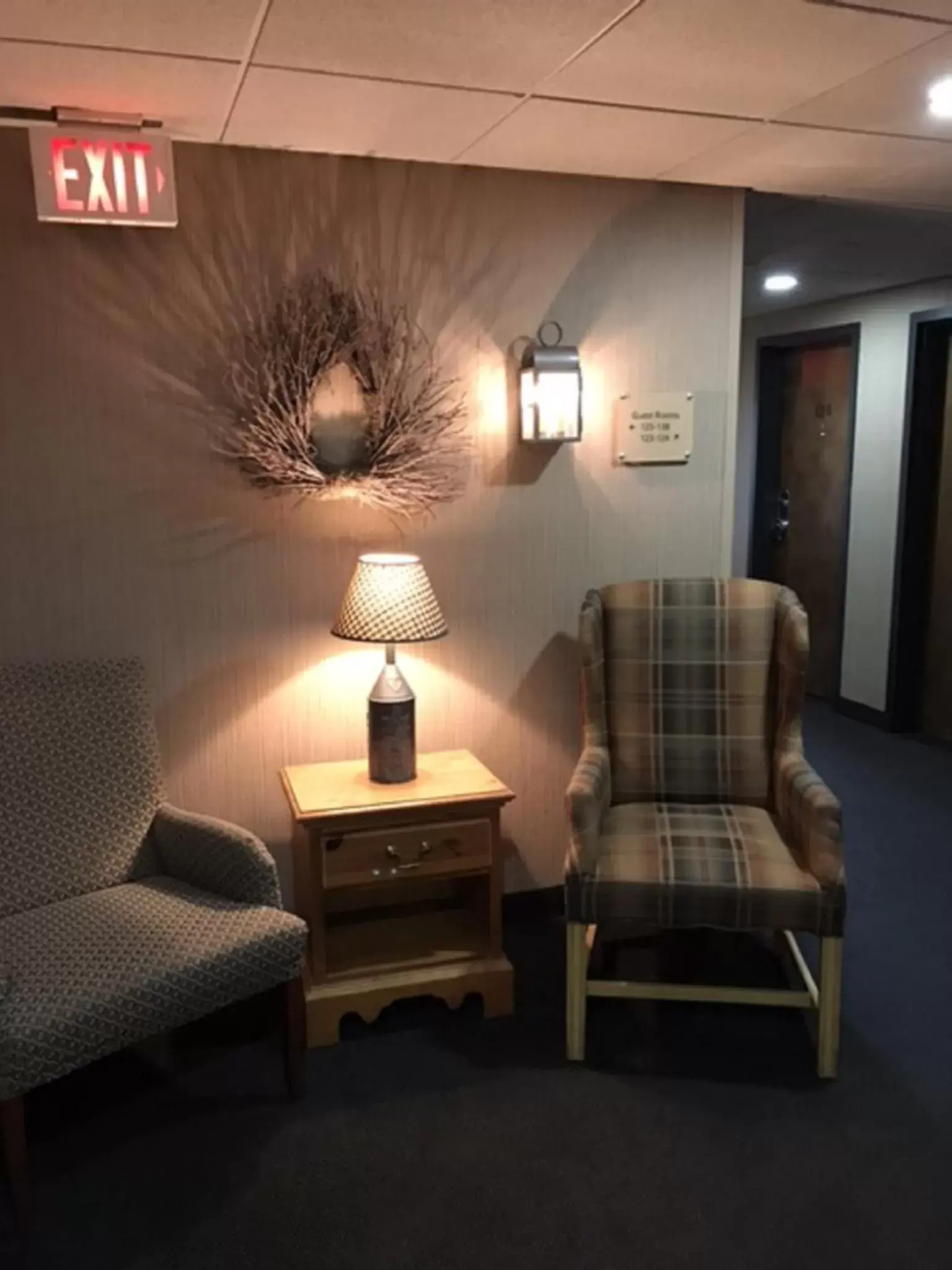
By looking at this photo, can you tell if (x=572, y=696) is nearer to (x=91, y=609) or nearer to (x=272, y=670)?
(x=272, y=670)

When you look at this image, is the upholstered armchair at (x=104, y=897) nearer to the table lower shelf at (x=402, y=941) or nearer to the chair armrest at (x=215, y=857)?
the chair armrest at (x=215, y=857)

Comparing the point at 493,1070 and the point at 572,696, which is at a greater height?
the point at 572,696

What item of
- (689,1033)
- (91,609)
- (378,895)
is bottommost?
(689,1033)

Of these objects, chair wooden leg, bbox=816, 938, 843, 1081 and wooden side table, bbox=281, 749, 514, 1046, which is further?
wooden side table, bbox=281, 749, 514, 1046

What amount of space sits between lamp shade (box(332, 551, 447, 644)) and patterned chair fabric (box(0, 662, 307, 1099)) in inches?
21.6

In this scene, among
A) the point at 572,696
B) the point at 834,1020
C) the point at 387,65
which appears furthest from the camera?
the point at 572,696

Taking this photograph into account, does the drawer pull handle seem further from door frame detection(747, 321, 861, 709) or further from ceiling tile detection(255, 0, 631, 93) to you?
door frame detection(747, 321, 861, 709)

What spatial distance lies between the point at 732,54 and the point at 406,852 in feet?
5.97

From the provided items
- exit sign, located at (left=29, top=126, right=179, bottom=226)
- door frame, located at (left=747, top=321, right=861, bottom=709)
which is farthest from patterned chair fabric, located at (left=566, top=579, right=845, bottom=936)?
door frame, located at (left=747, top=321, right=861, bottom=709)

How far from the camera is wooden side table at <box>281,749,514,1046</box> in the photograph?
2428mm

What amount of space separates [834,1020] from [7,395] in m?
2.39

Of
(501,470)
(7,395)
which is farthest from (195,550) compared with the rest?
(501,470)

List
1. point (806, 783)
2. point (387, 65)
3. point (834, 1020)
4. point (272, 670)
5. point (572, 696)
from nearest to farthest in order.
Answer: point (387, 65)
point (834, 1020)
point (806, 783)
point (272, 670)
point (572, 696)

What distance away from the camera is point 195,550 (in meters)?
2.60
